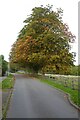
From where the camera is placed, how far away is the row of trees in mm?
53281

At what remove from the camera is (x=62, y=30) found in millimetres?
54500

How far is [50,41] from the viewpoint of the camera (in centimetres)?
5369

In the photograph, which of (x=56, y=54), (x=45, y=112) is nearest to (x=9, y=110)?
(x=45, y=112)

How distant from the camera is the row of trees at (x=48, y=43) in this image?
5328 centimetres

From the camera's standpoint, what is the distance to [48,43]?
53.6m

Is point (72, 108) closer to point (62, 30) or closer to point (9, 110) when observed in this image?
point (9, 110)

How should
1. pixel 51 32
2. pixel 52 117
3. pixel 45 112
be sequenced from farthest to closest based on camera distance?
1. pixel 51 32
2. pixel 45 112
3. pixel 52 117

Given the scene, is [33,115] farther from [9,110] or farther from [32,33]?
[32,33]

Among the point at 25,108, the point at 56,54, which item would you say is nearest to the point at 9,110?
the point at 25,108

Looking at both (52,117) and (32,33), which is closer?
(52,117)

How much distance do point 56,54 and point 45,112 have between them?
39.3 meters

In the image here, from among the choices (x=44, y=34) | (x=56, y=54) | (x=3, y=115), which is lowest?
(x=3, y=115)

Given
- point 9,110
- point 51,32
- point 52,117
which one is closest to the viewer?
point 52,117

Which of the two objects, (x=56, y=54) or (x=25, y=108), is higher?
(x=56, y=54)
